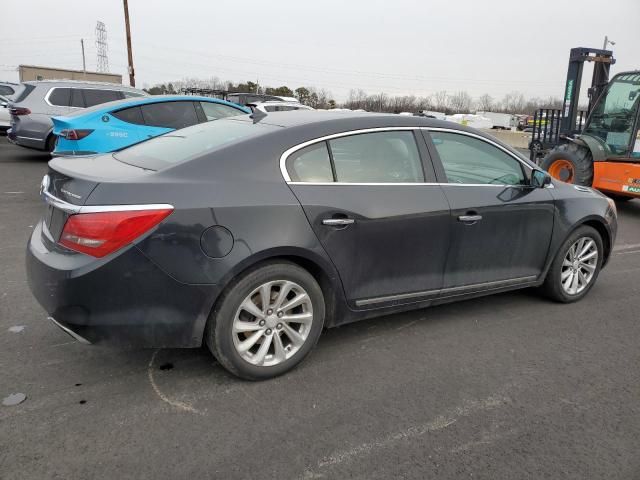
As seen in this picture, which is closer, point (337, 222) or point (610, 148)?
point (337, 222)

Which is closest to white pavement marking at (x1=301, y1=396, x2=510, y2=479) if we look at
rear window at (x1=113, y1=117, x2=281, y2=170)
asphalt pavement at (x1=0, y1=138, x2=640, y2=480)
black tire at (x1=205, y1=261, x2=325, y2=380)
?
asphalt pavement at (x1=0, y1=138, x2=640, y2=480)

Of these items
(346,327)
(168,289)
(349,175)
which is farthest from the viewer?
(346,327)

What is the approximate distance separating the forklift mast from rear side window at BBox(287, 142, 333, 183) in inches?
385

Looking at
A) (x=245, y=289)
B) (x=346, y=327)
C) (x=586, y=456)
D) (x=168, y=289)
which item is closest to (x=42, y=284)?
(x=168, y=289)

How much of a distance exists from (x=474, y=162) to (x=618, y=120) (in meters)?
7.02

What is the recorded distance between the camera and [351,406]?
9.43 ft

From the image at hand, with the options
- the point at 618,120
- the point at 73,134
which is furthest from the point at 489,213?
the point at 618,120

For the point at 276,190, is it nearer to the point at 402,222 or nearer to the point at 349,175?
the point at 349,175

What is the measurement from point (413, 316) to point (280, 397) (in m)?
1.59

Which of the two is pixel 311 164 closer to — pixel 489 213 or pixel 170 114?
pixel 489 213

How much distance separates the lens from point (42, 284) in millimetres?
2777

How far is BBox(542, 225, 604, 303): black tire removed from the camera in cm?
443

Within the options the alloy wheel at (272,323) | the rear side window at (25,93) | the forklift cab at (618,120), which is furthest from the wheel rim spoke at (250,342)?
the rear side window at (25,93)

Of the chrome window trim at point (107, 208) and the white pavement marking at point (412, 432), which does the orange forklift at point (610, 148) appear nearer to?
the white pavement marking at point (412, 432)
